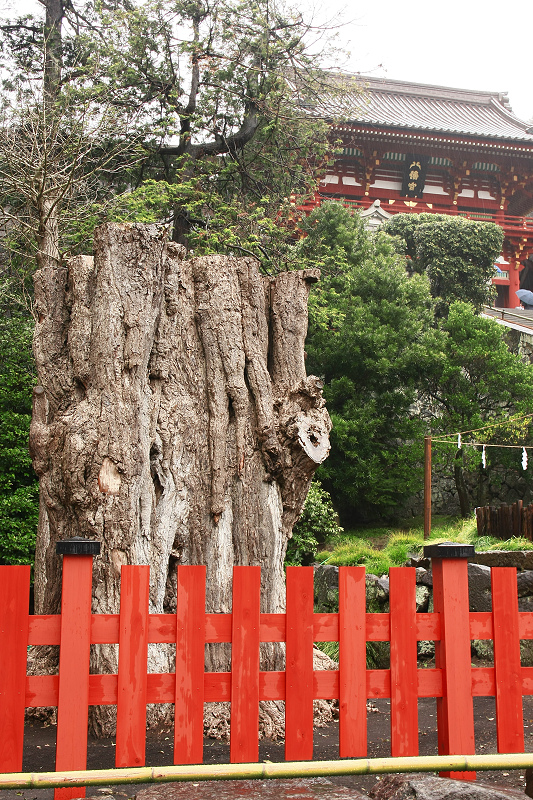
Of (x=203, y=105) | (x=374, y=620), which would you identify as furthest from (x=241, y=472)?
(x=203, y=105)

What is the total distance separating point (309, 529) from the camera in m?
10.6

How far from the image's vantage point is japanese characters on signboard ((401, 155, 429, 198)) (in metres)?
21.0

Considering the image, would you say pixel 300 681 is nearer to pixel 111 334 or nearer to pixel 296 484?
pixel 296 484

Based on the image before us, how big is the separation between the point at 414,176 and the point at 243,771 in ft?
69.3

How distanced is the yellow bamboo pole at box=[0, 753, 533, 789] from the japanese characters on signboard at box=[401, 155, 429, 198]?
68.5 feet

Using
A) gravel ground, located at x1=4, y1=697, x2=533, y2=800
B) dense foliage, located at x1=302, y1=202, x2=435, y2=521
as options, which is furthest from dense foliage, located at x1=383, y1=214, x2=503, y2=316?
gravel ground, located at x1=4, y1=697, x2=533, y2=800

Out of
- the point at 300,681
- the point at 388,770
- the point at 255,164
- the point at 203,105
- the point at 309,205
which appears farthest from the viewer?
the point at 309,205

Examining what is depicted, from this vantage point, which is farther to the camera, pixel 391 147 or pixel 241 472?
pixel 391 147

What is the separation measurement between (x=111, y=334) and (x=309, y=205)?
53.8ft

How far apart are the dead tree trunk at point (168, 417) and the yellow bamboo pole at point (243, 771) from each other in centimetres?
205

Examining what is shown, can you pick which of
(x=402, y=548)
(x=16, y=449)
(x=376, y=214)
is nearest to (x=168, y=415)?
(x=16, y=449)

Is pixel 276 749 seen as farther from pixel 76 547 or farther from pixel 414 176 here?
pixel 414 176

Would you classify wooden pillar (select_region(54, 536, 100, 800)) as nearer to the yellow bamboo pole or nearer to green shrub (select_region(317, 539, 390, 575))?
the yellow bamboo pole

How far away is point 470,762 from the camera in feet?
7.38
